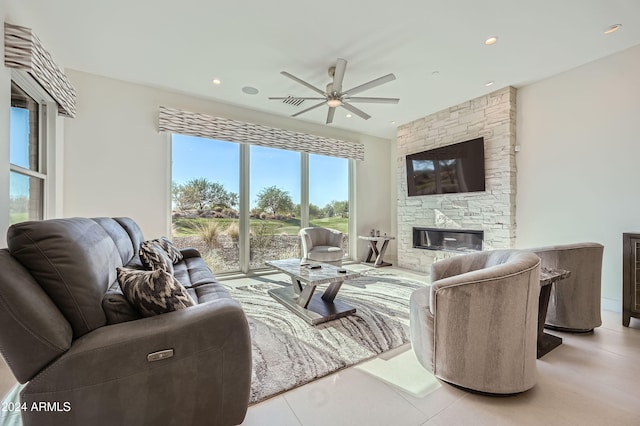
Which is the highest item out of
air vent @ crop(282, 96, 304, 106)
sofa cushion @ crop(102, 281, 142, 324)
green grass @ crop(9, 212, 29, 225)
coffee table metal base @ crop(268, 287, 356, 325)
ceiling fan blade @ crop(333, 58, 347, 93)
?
air vent @ crop(282, 96, 304, 106)

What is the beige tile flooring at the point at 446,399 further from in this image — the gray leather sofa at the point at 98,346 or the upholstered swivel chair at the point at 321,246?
the upholstered swivel chair at the point at 321,246

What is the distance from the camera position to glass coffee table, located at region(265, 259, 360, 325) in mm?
2504

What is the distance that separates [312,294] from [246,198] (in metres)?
2.39

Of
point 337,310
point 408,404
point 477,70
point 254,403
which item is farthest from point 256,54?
point 408,404

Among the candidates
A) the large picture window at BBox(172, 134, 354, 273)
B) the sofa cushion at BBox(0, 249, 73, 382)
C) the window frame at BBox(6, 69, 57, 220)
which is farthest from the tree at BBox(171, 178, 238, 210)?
the sofa cushion at BBox(0, 249, 73, 382)

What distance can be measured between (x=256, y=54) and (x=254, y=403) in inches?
125

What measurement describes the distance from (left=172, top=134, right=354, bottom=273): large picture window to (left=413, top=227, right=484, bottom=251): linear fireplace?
1745mm

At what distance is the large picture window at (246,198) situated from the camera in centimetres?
404

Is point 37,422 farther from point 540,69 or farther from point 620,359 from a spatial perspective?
point 540,69

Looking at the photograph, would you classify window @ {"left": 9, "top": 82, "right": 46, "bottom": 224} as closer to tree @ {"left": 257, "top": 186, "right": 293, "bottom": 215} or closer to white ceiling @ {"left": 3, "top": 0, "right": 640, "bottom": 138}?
white ceiling @ {"left": 3, "top": 0, "right": 640, "bottom": 138}

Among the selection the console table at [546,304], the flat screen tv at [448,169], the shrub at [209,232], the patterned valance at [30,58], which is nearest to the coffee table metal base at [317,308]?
the console table at [546,304]

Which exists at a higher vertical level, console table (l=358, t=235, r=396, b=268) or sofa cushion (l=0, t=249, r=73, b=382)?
sofa cushion (l=0, t=249, r=73, b=382)

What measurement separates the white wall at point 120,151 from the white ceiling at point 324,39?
0.23 metres

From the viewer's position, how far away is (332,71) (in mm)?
3115
